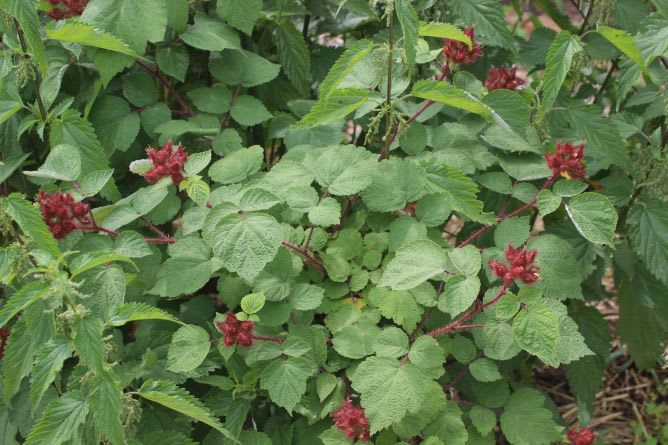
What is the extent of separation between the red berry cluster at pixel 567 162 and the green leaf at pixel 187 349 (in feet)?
2.78

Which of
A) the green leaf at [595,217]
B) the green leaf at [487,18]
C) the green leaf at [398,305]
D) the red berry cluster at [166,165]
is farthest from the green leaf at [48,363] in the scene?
the green leaf at [487,18]

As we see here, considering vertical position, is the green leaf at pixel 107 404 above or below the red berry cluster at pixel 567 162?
below

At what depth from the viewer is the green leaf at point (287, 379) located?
1.39m

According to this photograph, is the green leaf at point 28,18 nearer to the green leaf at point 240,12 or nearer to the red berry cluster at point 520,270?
the green leaf at point 240,12

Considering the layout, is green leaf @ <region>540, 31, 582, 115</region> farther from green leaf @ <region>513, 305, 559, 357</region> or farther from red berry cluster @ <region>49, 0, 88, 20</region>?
red berry cluster @ <region>49, 0, 88, 20</region>

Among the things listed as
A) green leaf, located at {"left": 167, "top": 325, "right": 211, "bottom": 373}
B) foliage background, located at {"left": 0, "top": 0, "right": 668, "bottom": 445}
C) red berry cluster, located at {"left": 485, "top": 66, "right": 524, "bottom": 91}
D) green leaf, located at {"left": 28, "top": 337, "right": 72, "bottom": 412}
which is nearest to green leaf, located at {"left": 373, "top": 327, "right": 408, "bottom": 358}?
foliage background, located at {"left": 0, "top": 0, "right": 668, "bottom": 445}

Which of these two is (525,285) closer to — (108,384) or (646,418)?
(108,384)

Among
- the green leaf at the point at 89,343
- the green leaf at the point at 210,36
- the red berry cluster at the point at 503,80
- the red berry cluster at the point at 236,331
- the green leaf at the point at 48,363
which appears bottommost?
the red berry cluster at the point at 236,331

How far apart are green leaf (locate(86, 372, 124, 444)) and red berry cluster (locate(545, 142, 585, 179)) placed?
1.02 meters

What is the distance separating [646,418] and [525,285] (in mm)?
1349

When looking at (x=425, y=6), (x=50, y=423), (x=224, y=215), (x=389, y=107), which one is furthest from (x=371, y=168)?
(x=50, y=423)

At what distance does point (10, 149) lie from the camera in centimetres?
182

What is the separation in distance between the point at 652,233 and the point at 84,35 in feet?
4.70

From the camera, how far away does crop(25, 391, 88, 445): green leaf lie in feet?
3.98
